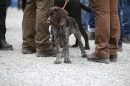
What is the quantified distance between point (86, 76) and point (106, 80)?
307 mm

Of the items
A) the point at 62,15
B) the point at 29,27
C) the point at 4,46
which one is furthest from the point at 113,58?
the point at 4,46

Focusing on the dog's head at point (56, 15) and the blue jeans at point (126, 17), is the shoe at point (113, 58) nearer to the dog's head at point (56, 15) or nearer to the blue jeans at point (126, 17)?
the dog's head at point (56, 15)

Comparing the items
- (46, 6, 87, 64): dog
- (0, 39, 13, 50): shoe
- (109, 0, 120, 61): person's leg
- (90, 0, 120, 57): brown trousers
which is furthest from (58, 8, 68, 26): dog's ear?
(0, 39, 13, 50): shoe

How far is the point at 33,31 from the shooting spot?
602 cm

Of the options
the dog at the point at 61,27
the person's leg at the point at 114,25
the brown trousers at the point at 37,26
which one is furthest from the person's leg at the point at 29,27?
the person's leg at the point at 114,25

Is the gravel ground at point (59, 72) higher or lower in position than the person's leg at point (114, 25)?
lower

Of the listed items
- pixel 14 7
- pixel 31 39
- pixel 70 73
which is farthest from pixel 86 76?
pixel 14 7

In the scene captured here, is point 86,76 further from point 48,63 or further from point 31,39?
point 31,39

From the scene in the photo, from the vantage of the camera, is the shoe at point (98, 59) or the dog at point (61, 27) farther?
the shoe at point (98, 59)

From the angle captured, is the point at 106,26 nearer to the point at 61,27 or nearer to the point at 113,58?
the point at 113,58

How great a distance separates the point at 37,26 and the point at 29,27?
44cm

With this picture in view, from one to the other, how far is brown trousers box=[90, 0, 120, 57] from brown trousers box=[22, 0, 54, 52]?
0.87 meters

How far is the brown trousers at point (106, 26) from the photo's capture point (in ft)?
16.4

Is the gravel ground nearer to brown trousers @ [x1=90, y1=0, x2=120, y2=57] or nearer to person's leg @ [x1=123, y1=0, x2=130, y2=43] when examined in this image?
brown trousers @ [x1=90, y1=0, x2=120, y2=57]
